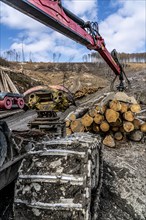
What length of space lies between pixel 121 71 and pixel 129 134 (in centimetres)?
454

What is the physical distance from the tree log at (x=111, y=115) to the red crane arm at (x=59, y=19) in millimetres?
1548

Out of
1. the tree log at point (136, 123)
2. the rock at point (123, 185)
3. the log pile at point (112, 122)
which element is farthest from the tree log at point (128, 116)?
the rock at point (123, 185)

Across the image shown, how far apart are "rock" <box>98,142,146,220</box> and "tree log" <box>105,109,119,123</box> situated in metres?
0.69

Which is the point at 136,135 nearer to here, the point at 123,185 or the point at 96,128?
the point at 96,128

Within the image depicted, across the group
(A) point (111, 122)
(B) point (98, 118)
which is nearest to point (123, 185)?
(A) point (111, 122)

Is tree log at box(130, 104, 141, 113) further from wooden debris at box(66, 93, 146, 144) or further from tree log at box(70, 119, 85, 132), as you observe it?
tree log at box(70, 119, 85, 132)

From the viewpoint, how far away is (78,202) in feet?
10.1

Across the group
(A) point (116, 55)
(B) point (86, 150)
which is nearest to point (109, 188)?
(B) point (86, 150)

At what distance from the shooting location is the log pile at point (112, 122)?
7.68 metres

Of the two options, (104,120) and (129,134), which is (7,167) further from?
(129,134)

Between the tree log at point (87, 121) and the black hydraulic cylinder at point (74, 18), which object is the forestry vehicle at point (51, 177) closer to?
the black hydraulic cylinder at point (74, 18)

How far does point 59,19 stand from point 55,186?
2333 millimetres

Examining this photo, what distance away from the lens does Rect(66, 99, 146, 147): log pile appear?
7676 mm

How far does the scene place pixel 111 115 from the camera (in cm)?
762
